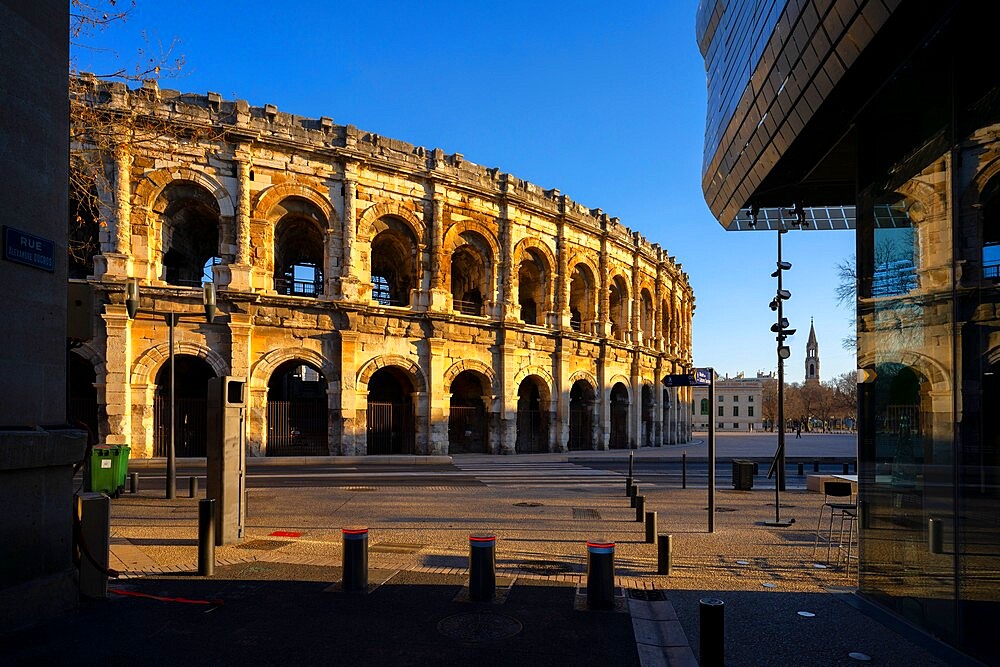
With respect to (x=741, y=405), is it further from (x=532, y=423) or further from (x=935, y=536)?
(x=935, y=536)

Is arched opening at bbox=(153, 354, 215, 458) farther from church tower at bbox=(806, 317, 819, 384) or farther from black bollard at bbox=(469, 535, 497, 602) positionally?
church tower at bbox=(806, 317, 819, 384)

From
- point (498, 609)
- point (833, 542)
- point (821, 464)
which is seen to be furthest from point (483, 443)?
point (498, 609)

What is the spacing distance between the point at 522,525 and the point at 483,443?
1938cm

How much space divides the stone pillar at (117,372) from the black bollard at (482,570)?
771 inches

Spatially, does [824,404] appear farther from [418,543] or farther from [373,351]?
[418,543]

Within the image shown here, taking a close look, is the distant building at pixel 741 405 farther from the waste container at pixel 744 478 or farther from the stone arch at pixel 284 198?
the waste container at pixel 744 478

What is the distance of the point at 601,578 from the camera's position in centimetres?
656

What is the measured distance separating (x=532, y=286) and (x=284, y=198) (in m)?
14.1

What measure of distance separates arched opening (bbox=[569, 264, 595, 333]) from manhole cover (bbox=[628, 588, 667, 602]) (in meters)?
27.5

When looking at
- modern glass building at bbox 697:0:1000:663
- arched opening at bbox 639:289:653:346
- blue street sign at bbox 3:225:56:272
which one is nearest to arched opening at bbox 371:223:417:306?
arched opening at bbox 639:289:653:346

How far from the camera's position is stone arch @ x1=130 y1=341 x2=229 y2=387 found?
22547mm

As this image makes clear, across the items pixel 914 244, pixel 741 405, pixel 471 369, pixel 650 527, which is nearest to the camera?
pixel 914 244

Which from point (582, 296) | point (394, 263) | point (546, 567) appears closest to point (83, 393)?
point (394, 263)

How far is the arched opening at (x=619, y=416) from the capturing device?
3812 centimetres
